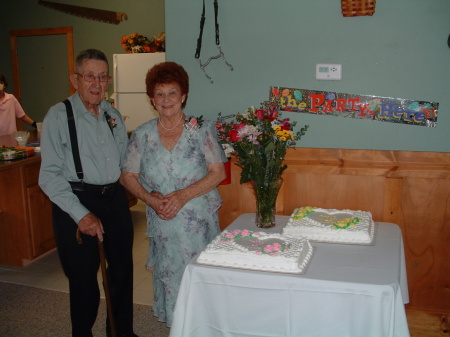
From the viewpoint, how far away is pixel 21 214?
3.54m

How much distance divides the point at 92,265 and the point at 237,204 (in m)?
0.91

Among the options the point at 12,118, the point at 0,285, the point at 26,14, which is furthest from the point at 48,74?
the point at 0,285

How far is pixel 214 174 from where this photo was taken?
213 centimetres

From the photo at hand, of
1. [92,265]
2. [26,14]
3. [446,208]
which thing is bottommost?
[92,265]

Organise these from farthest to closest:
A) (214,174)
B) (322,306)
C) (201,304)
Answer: (214,174), (201,304), (322,306)

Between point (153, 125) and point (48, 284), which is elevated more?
point (153, 125)

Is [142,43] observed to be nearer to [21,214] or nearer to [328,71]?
[21,214]

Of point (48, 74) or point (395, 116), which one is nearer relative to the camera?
point (395, 116)

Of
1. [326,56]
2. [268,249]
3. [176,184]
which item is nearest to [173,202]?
[176,184]

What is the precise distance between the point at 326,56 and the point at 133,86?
12.0 feet

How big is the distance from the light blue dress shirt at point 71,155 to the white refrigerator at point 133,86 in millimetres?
3495

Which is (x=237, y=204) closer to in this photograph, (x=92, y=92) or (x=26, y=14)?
(x=92, y=92)

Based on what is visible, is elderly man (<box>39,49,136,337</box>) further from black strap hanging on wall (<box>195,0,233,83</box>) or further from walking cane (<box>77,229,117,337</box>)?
black strap hanging on wall (<box>195,0,233,83</box>)

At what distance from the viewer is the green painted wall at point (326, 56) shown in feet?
7.77
